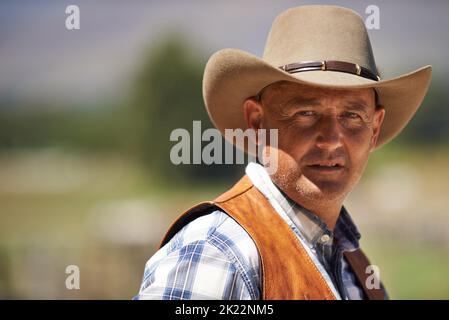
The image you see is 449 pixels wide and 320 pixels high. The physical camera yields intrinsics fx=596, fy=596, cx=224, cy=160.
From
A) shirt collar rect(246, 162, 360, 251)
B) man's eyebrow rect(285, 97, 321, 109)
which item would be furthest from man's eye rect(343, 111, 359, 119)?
shirt collar rect(246, 162, 360, 251)

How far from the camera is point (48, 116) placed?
91.6 ft

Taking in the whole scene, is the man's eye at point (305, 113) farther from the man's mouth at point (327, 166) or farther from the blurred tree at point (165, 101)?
the blurred tree at point (165, 101)

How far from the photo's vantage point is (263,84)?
2.14 m

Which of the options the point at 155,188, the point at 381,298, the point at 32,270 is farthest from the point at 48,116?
the point at 381,298

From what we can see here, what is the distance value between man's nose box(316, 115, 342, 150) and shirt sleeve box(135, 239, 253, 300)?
56cm

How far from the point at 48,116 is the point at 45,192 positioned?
250 inches

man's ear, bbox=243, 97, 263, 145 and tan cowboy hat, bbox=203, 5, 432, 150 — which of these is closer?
tan cowboy hat, bbox=203, 5, 432, 150

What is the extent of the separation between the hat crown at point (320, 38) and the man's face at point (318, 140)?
0.13 meters

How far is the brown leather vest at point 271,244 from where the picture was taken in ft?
5.76

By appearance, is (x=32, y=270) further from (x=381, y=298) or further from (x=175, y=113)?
(x=175, y=113)

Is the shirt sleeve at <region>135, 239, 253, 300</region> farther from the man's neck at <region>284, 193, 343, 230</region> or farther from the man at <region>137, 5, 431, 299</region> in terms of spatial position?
the man's neck at <region>284, 193, 343, 230</region>

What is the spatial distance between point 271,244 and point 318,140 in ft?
1.39

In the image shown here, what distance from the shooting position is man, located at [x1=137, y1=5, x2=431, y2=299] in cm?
172
